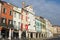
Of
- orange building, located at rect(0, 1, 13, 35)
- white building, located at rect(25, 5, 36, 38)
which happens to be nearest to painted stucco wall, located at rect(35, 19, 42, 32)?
white building, located at rect(25, 5, 36, 38)

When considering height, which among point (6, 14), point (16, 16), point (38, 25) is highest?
point (6, 14)

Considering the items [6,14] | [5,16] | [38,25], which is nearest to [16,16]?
[6,14]

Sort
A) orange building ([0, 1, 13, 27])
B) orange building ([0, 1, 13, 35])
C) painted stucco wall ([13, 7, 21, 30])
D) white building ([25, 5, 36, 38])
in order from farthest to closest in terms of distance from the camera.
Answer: white building ([25, 5, 36, 38]) → painted stucco wall ([13, 7, 21, 30]) → orange building ([0, 1, 13, 27]) → orange building ([0, 1, 13, 35])

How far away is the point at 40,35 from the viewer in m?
83.8

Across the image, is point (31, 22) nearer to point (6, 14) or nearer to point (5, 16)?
point (6, 14)

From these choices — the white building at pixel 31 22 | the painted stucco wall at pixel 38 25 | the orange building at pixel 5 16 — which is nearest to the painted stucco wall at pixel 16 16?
the orange building at pixel 5 16

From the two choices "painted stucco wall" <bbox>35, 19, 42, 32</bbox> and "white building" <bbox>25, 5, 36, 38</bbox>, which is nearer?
"white building" <bbox>25, 5, 36, 38</bbox>

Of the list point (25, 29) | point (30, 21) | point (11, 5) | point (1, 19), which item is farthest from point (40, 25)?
point (1, 19)

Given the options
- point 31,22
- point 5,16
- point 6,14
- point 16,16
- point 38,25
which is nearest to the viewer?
point 5,16

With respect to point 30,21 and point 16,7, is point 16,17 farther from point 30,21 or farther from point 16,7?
point 30,21

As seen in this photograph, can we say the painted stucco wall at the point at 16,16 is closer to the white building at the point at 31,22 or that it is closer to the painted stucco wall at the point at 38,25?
the white building at the point at 31,22

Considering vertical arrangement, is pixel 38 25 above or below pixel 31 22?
below

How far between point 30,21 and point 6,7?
757 inches

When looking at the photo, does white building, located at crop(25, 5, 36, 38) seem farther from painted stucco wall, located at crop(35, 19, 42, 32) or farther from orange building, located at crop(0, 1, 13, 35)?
orange building, located at crop(0, 1, 13, 35)
